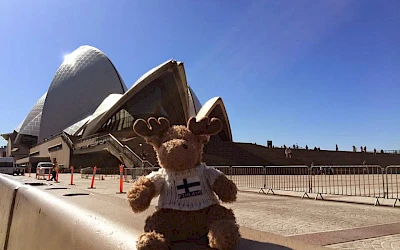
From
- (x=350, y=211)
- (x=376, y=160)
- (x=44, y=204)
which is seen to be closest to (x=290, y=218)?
(x=350, y=211)

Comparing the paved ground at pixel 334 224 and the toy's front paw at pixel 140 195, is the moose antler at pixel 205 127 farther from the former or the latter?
the paved ground at pixel 334 224

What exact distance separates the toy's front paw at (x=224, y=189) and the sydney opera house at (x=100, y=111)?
17233 millimetres

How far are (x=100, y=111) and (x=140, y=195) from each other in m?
A: 42.4

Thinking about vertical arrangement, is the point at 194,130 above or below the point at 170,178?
above

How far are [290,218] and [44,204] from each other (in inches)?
169

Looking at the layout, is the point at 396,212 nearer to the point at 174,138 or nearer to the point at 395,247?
the point at 395,247

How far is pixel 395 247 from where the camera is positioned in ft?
11.2

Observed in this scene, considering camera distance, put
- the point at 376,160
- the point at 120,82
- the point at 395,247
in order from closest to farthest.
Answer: the point at 395,247 → the point at 376,160 → the point at 120,82

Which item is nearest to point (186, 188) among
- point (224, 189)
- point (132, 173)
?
point (224, 189)

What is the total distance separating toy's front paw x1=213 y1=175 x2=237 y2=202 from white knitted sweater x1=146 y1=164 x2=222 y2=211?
20 mm

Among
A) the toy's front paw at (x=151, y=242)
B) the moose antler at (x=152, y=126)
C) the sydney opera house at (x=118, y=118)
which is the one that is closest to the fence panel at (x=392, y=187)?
the moose antler at (x=152, y=126)

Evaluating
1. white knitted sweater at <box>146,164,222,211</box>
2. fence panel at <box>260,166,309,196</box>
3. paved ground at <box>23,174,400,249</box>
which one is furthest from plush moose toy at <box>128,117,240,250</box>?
fence panel at <box>260,166,309,196</box>

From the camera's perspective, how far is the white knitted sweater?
4.96ft

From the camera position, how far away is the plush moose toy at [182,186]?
1.44m
